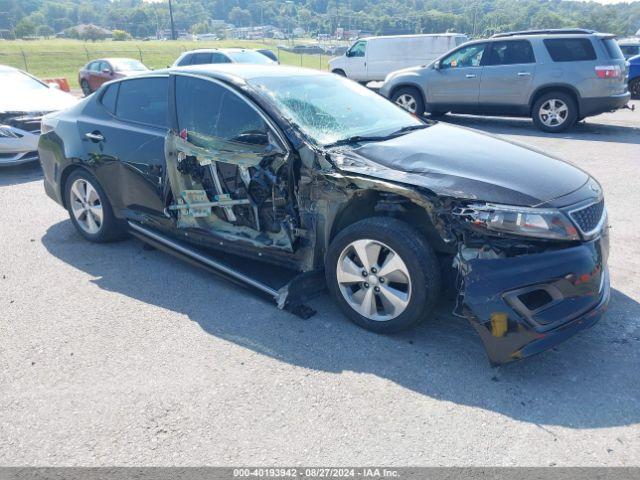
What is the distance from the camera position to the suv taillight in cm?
1027

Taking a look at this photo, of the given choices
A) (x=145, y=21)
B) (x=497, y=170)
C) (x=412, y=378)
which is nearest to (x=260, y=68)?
(x=497, y=170)

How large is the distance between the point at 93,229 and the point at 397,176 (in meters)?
3.27

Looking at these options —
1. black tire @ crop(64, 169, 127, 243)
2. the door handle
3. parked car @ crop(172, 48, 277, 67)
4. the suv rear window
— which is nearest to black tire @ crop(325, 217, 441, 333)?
black tire @ crop(64, 169, 127, 243)

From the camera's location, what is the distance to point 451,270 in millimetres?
3385

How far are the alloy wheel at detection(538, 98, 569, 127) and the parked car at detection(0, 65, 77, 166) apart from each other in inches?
352

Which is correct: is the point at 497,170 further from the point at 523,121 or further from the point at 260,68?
the point at 523,121

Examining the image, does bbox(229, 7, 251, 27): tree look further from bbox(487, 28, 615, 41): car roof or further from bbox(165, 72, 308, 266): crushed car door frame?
Answer: bbox(165, 72, 308, 266): crushed car door frame

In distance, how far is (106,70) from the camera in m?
20.0

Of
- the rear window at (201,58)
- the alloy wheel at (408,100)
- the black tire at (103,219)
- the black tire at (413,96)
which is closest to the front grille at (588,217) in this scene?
the black tire at (103,219)

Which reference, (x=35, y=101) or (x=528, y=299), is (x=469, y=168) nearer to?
(x=528, y=299)

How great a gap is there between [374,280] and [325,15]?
120005mm

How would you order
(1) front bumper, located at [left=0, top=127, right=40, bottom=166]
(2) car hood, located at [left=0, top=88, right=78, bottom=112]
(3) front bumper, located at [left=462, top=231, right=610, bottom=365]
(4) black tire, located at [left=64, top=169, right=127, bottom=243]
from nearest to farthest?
(3) front bumper, located at [left=462, top=231, right=610, bottom=365] → (4) black tire, located at [left=64, top=169, right=127, bottom=243] → (1) front bumper, located at [left=0, top=127, right=40, bottom=166] → (2) car hood, located at [left=0, top=88, right=78, bottom=112]

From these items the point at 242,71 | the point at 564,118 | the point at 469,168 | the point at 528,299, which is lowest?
the point at 564,118

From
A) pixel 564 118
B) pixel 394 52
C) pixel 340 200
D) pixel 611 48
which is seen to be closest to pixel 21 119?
pixel 340 200
